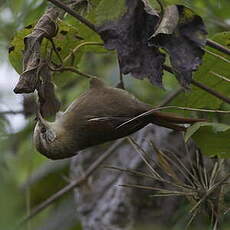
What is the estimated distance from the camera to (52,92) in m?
1.01

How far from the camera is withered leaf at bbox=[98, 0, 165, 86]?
3.01ft

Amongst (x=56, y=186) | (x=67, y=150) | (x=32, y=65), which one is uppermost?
(x=32, y=65)

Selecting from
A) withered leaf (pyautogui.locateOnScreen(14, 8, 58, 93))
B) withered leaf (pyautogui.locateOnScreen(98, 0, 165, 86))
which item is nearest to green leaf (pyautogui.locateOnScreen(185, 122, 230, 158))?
withered leaf (pyautogui.locateOnScreen(98, 0, 165, 86))

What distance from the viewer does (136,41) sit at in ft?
3.03

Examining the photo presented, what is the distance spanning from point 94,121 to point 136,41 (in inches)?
5.1

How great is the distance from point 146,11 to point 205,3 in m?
1.20

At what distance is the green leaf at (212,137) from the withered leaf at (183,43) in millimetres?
113

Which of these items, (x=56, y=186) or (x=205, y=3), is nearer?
(x=205, y=3)


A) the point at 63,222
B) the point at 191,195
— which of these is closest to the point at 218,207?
the point at 191,195

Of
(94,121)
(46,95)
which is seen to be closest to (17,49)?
(46,95)

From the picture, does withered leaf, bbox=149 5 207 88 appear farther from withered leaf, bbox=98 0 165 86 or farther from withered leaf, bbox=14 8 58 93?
withered leaf, bbox=14 8 58 93

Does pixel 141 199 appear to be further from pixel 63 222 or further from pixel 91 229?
pixel 63 222

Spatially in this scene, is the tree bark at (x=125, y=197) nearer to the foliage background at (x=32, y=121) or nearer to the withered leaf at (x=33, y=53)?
the foliage background at (x=32, y=121)

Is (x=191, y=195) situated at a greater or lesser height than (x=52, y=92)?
lesser
